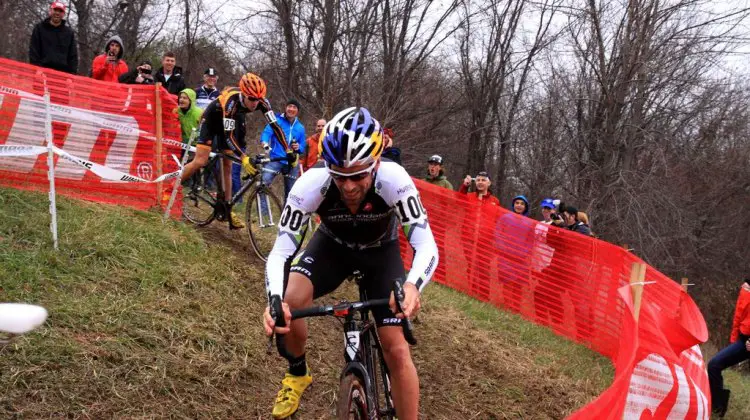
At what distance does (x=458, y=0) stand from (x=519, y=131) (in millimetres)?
5041

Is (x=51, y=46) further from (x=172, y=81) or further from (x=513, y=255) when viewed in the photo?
(x=513, y=255)

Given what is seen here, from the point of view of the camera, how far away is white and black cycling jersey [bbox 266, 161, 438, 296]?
382cm

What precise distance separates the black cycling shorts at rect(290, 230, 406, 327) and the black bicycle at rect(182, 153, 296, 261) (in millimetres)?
3391

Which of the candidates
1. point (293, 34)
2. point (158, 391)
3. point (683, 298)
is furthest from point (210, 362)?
point (293, 34)

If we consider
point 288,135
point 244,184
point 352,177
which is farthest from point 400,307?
point 288,135

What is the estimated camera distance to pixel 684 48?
51.0ft

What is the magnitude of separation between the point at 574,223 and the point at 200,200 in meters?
5.39

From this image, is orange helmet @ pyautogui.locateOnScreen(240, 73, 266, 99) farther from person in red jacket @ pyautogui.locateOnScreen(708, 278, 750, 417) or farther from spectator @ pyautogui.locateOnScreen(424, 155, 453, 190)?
person in red jacket @ pyautogui.locateOnScreen(708, 278, 750, 417)

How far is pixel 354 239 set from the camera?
160 inches

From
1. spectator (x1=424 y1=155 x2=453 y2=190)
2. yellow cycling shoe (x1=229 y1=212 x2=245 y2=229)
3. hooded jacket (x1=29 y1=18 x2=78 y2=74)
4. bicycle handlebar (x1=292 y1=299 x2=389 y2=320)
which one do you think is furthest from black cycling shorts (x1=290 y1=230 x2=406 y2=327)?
spectator (x1=424 y1=155 x2=453 y2=190)

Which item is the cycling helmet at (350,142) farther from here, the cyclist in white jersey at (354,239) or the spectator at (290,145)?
the spectator at (290,145)

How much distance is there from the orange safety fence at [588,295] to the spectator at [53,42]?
559cm

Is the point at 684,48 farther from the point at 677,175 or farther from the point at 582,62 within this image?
the point at 677,175

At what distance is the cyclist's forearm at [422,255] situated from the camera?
3.72 m
